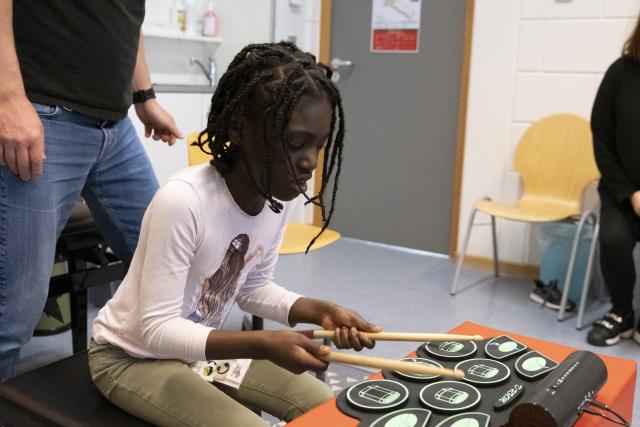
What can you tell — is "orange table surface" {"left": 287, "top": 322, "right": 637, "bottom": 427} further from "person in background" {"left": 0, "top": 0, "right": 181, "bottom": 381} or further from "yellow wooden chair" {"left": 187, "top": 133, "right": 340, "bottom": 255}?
"yellow wooden chair" {"left": 187, "top": 133, "right": 340, "bottom": 255}

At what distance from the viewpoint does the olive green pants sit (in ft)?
3.69

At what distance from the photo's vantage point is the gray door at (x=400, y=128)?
387 cm

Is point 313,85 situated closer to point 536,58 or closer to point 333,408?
point 333,408

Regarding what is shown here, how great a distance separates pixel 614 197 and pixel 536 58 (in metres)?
0.90

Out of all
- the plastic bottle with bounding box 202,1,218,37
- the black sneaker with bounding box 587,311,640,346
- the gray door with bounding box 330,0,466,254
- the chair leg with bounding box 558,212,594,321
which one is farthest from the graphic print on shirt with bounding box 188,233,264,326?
the plastic bottle with bounding box 202,1,218,37

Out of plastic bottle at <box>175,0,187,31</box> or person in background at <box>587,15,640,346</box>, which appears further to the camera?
plastic bottle at <box>175,0,187,31</box>

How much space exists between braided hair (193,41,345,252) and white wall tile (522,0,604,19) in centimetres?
248

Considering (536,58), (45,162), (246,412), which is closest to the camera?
(246,412)

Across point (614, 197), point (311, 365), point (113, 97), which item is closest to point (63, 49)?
point (113, 97)

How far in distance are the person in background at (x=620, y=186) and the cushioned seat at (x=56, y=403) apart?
2124 millimetres

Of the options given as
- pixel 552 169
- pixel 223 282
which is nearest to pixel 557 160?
pixel 552 169

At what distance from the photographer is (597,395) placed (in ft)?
3.82

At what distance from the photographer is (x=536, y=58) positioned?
11.4 ft

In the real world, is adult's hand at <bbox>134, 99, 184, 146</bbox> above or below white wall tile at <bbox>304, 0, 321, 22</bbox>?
below
